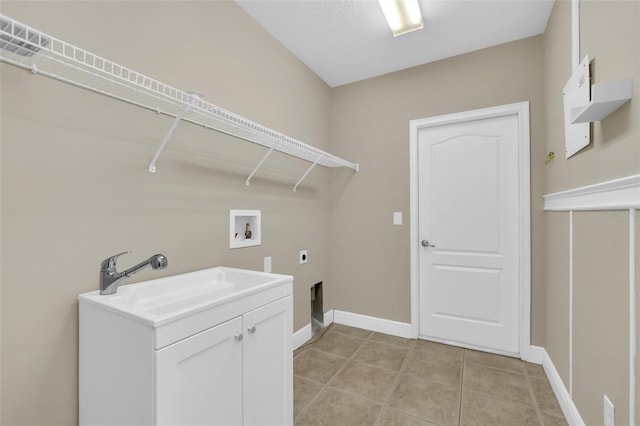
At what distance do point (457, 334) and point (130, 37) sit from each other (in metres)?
3.14

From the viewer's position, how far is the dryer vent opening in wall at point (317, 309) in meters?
2.94

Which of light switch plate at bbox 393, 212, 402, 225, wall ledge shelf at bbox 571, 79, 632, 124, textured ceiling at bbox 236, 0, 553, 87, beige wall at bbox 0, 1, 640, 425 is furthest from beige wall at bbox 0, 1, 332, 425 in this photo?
wall ledge shelf at bbox 571, 79, 632, 124

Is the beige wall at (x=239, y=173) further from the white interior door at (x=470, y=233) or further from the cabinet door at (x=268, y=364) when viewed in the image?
the cabinet door at (x=268, y=364)

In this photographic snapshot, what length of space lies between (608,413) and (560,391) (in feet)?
2.59

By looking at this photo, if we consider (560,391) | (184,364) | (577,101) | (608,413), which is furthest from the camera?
(560,391)

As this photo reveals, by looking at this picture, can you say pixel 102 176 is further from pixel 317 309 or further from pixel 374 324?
pixel 374 324

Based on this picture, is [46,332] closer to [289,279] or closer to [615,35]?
[289,279]

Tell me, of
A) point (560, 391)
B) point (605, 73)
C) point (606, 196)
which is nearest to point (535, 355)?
point (560, 391)

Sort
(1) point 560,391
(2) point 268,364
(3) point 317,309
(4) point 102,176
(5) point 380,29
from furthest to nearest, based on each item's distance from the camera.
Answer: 1. (3) point 317,309
2. (5) point 380,29
3. (1) point 560,391
4. (2) point 268,364
5. (4) point 102,176

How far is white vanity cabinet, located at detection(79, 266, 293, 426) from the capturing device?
2.96 feet

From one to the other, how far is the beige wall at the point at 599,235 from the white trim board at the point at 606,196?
0.04 m

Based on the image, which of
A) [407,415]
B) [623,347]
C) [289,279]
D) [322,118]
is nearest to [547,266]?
[623,347]

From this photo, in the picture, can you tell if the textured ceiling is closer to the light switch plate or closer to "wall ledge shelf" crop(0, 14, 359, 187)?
"wall ledge shelf" crop(0, 14, 359, 187)

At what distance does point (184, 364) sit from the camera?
0.97 metres
